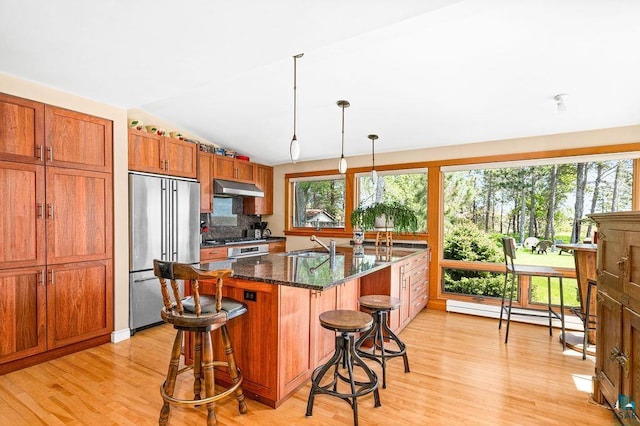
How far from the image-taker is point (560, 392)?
7.93 ft

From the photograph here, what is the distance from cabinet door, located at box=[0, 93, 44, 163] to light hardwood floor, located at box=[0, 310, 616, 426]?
70.3 inches

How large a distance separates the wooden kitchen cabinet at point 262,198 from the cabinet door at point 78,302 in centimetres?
265

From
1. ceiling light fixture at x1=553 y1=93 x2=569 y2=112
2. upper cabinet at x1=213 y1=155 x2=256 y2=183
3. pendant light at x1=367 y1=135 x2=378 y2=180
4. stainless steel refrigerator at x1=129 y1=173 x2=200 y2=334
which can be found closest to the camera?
ceiling light fixture at x1=553 y1=93 x2=569 y2=112

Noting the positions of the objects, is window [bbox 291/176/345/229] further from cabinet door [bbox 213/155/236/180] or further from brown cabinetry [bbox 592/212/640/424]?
brown cabinetry [bbox 592/212/640/424]

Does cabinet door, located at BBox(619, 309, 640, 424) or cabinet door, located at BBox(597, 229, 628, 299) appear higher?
cabinet door, located at BBox(597, 229, 628, 299)

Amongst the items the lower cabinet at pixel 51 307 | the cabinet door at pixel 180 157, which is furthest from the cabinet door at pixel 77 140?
the lower cabinet at pixel 51 307

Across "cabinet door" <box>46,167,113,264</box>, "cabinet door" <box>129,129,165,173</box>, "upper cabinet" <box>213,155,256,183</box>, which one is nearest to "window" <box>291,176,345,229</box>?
"upper cabinet" <box>213,155,256,183</box>

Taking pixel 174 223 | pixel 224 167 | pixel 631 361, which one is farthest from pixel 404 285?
pixel 224 167

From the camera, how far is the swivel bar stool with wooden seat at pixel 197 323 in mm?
1811

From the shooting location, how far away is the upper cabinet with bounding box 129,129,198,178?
3.66 m

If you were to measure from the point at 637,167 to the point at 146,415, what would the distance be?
5.21m

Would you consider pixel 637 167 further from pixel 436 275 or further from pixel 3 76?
pixel 3 76

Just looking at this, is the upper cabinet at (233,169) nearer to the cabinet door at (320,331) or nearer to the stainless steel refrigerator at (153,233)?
the stainless steel refrigerator at (153,233)

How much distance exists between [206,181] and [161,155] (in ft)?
2.81
